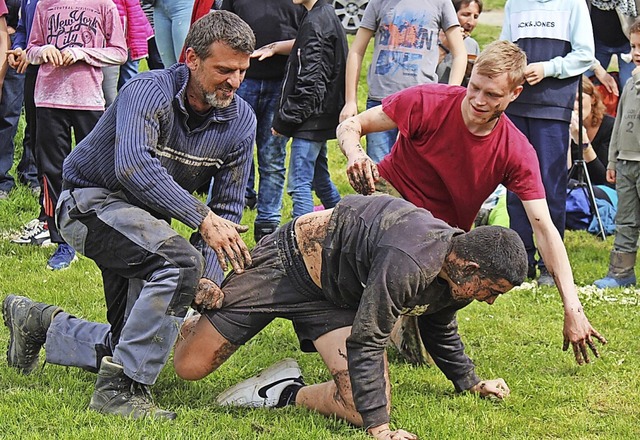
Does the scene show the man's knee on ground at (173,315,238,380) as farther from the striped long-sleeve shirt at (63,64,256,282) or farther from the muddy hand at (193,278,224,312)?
the striped long-sleeve shirt at (63,64,256,282)

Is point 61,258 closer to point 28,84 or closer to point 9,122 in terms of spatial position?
point 28,84

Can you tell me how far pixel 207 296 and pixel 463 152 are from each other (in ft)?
5.17

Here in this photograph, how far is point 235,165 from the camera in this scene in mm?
4918

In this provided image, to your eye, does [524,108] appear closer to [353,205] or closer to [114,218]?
[353,205]

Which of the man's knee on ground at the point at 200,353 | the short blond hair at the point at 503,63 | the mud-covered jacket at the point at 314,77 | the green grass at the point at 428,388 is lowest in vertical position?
the green grass at the point at 428,388

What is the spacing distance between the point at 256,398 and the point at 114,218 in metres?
1.13

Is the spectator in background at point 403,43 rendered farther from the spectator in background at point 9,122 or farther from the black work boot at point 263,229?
the spectator in background at point 9,122

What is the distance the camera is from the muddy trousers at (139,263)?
4.42 meters

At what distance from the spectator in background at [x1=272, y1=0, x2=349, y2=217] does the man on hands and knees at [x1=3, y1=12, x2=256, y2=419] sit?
228 centimetres

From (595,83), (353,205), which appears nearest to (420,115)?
(353,205)

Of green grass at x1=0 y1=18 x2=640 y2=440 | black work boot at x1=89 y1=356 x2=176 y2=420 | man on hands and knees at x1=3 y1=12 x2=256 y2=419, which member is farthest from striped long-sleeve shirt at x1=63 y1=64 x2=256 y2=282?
green grass at x1=0 y1=18 x2=640 y2=440

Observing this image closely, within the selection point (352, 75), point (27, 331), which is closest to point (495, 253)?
point (27, 331)

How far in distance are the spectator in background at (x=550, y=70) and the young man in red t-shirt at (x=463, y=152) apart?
6.69ft

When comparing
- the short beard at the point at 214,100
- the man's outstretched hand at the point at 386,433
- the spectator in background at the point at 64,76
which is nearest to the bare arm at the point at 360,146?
the short beard at the point at 214,100
